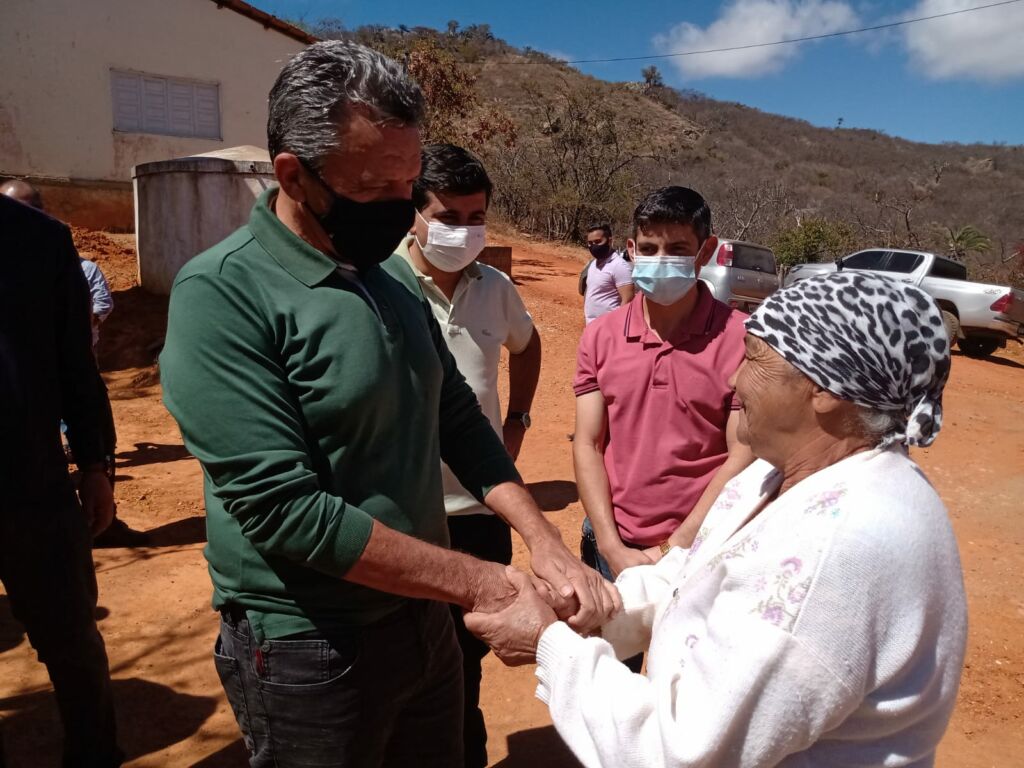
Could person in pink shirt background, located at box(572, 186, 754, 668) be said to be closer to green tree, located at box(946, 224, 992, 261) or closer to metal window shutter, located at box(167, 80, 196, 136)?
metal window shutter, located at box(167, 80, 196, 136)

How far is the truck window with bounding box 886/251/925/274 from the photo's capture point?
589 inches

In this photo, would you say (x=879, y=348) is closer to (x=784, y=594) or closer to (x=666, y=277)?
(x=784, y=594)

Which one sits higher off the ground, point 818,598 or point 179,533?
point 818,598

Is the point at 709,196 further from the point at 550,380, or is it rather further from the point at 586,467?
the point at 586,467

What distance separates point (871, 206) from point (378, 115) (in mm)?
41810

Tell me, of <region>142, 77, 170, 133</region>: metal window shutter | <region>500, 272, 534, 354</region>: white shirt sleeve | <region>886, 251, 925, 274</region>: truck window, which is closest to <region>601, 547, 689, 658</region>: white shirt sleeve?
<region>500, 272, 534, 354</region>: white shirt sleeve

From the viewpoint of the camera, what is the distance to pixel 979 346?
1494cm

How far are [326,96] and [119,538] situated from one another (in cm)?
461

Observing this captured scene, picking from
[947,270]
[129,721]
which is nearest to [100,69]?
[129,721]

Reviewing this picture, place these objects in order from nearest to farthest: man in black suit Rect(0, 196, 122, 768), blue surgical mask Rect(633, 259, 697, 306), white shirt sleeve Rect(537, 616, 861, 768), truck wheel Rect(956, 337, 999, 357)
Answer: white shirt sleeve Rect(537, 616, 861, 768), man in black suit Rect(0, 196, 122, 768), blue surgical mask Rect(633, 259, 697, 306), truck wheel Rect(956, 337, 999, 357)

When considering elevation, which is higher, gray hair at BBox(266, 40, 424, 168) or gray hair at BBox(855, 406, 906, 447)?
gray hair at BBox(266, 40, 424, 168)

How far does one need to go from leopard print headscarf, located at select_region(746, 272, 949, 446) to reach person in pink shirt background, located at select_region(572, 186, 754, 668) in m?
1.20

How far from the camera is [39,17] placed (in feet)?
42.7

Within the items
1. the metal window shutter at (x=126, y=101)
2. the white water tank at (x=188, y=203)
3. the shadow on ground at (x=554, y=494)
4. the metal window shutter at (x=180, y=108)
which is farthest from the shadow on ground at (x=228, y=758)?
the metal window shutter at (x=180, y=108)
